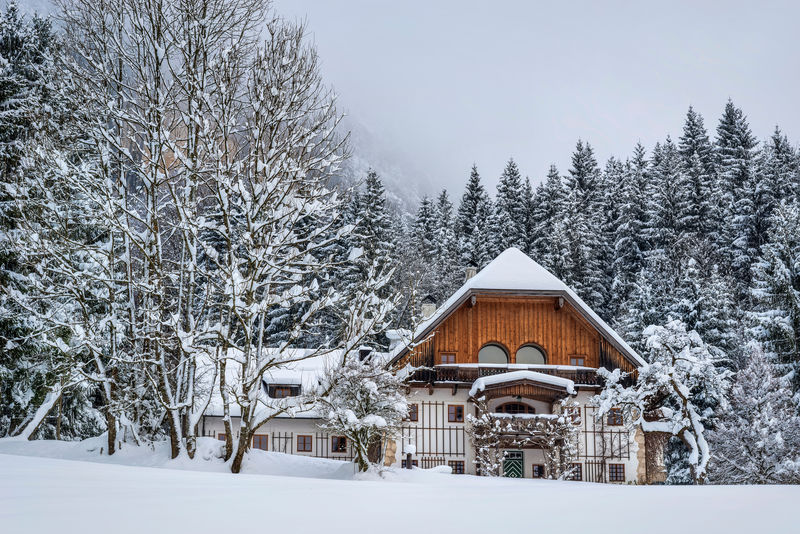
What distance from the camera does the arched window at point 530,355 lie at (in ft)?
86.3

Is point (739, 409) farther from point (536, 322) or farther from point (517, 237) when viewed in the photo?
point (517, 237)

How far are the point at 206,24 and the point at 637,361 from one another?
61.8 ft

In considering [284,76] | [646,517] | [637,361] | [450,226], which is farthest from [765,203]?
[646,517]

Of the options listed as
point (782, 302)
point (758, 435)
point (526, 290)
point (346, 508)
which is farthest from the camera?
point (782, 302)

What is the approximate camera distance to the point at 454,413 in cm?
2559

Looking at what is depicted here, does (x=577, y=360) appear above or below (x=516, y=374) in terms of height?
above

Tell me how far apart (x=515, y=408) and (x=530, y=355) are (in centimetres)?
206

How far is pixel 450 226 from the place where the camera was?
62375 millimetres

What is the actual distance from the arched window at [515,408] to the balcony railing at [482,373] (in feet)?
5.39

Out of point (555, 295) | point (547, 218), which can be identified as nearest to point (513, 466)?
point (555, 295)

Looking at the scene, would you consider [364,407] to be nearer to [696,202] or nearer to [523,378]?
[523,378]

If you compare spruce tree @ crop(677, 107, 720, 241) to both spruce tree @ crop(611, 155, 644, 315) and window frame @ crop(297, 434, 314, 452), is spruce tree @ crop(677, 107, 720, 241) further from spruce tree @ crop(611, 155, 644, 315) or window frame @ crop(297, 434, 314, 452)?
window frame @ crop(297, 434, 314, 452)

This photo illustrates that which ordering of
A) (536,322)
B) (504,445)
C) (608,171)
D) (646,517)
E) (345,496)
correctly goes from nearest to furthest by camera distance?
(646,517)
(345,496)
(504,445)
(536,322)
(608,171)

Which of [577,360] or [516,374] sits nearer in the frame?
[516,374]
